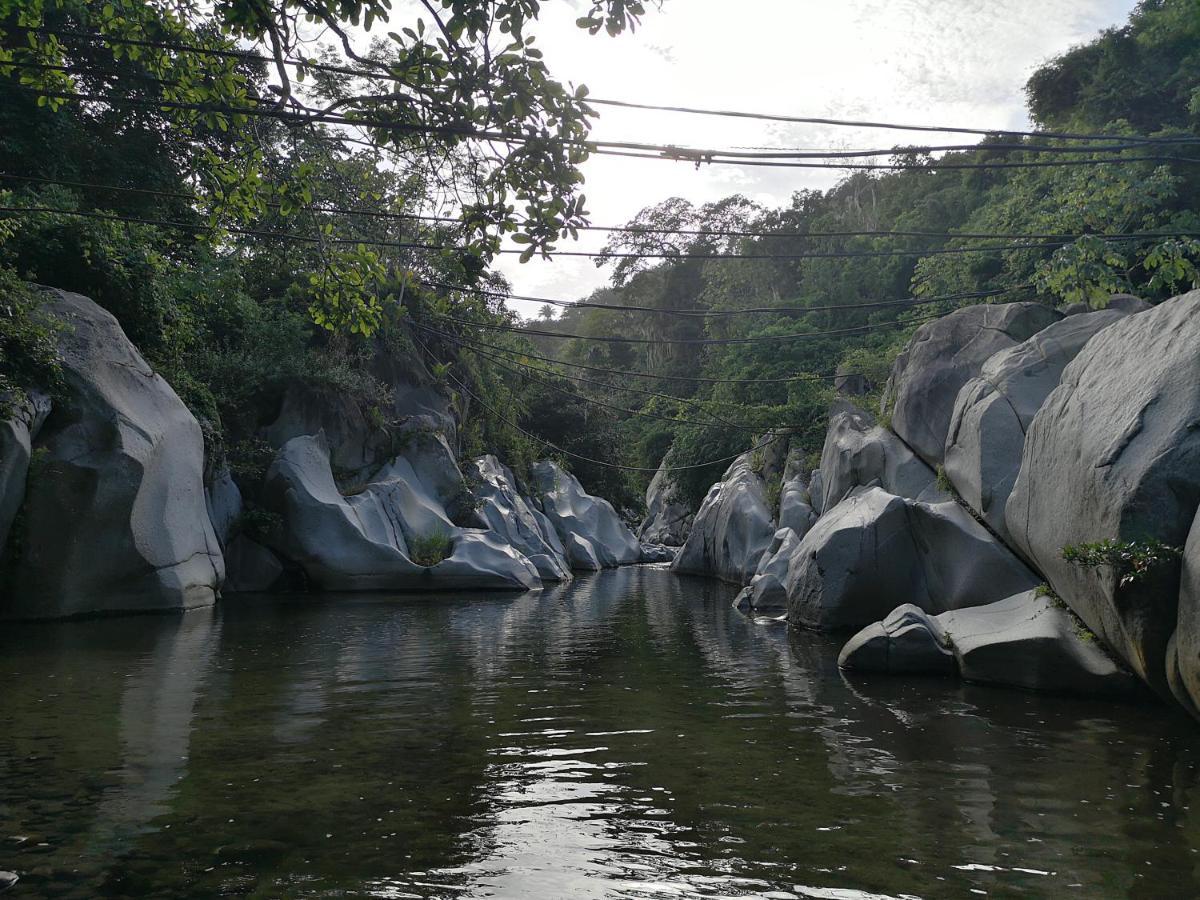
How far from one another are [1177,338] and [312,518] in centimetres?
1561

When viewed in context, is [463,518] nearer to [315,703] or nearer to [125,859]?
[315,703]

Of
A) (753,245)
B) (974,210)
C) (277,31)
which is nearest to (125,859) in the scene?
(277,31)

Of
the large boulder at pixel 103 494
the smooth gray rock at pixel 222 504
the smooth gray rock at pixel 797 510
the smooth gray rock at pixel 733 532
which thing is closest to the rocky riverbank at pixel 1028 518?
the smooth gray rock at pixel 797 510

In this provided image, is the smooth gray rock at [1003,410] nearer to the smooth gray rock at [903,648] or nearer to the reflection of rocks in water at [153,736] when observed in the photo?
the smooth gray rock at [903,648]

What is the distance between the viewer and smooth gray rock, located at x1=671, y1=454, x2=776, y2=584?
24.1 m

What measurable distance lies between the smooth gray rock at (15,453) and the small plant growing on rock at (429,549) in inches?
351

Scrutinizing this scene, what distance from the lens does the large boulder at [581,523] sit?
2984cm

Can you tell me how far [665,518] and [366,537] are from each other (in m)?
25.7

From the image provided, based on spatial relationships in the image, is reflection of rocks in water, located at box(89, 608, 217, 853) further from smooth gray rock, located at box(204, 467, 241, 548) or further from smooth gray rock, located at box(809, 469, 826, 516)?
smooth gray rock, located at box(809, 469, 826, 516)

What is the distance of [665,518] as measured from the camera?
143ft

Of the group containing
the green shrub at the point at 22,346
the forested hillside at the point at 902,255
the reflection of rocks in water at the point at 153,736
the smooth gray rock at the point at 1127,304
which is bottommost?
the reflection of rocks in water at the point at 153,736

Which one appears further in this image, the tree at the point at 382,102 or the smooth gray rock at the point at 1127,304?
the smooth gray rock at the point at 1127,304

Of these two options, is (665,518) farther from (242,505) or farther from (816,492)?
(242,505)

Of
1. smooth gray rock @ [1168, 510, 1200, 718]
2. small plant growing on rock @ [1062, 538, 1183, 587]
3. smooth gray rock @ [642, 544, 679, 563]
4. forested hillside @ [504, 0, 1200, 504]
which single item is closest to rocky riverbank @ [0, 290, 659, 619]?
smooth gray rock @ [642, 544, 679, 563]
